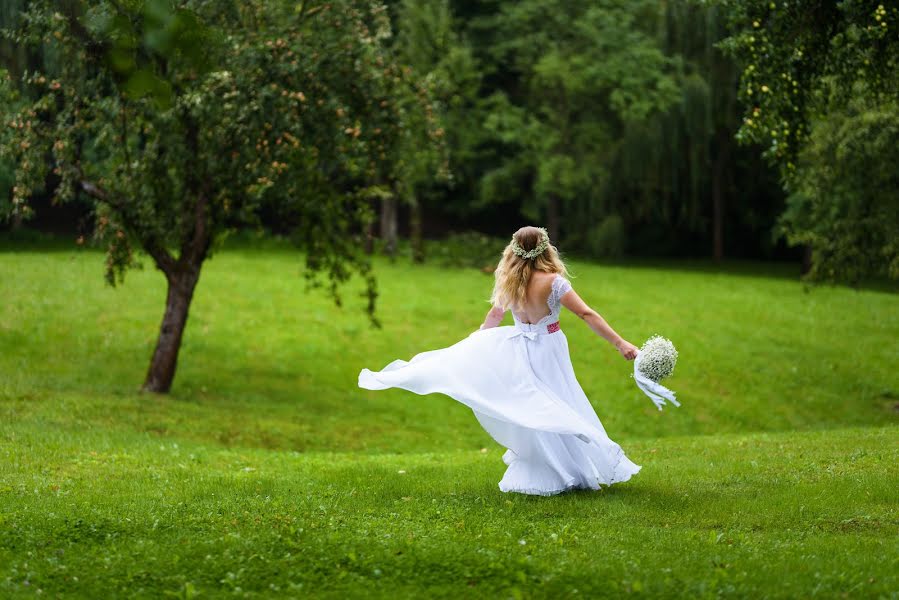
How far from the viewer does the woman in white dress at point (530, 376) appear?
9.63 meters

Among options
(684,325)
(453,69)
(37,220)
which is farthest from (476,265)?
(37,220)

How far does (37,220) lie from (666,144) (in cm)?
2647

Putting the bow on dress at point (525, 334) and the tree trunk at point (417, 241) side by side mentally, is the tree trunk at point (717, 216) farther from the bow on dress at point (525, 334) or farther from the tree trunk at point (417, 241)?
the bow on dress at point (525, 334)

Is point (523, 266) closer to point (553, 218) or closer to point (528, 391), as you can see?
point (528, 391)

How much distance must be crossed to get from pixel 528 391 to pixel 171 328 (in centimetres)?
1181

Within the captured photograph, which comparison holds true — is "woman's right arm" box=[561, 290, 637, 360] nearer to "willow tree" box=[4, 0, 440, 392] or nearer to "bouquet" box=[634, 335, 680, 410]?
"bouquet" box=[634, 335, 680, 410]

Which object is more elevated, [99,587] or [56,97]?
[56,97]

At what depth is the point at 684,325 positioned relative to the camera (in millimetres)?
30266

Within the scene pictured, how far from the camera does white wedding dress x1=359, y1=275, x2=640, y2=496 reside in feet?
31.6

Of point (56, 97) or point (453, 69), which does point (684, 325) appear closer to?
point (453, 69)

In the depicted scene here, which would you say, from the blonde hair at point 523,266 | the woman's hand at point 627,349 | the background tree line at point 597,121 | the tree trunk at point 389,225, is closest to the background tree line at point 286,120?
the blonde hair at point 523,266

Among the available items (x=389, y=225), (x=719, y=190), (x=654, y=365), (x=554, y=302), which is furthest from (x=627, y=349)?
(x=719, y=190)

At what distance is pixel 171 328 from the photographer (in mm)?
19766

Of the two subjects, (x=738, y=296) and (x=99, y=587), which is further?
(x=738, y=296)
